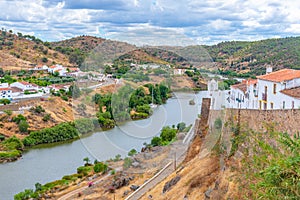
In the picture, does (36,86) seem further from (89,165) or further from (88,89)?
(88,89)

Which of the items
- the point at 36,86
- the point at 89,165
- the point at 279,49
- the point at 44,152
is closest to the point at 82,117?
the point at 89,165

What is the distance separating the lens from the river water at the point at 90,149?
3287 millimetres

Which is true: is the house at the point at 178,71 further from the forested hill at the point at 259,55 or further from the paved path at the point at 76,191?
the forested hill at the point at 259,55

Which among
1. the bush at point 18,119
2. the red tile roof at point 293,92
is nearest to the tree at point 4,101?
the bush at point 18,119

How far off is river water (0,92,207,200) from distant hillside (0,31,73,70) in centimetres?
1564

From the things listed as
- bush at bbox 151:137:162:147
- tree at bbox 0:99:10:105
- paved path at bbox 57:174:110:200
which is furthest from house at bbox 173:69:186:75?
tree at bbox 0:99:10:105

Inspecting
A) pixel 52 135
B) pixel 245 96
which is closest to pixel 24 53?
pixel 52 135

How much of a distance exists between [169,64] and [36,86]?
1706cm

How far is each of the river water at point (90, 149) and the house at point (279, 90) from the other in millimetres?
2121

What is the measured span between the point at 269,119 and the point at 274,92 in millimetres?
2667

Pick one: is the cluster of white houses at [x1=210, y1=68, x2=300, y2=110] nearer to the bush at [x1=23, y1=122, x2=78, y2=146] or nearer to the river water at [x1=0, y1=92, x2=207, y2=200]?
the river water at [x1=0, y1=92, x2=207, y2=200]

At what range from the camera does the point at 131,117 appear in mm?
3113

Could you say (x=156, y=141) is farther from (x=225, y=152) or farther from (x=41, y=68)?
(x=41, y=68)

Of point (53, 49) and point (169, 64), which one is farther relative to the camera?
point (53, 49)
